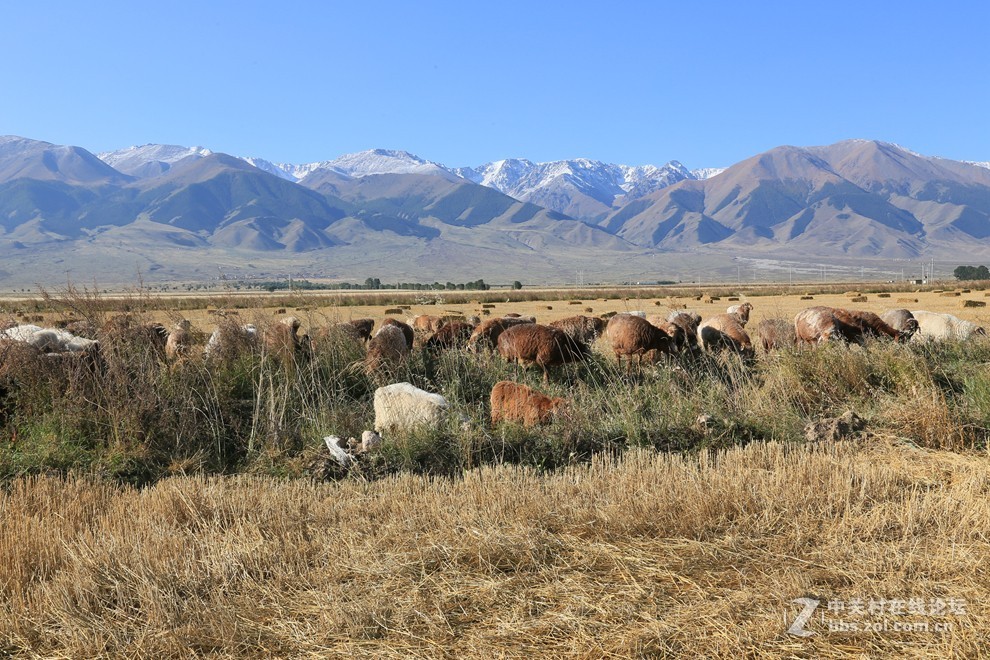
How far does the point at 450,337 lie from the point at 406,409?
147 inches

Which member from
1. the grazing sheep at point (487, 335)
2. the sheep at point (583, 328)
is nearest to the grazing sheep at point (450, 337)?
the grazing sheep at point (487, 335)

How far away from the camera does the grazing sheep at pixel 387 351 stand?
365 inches

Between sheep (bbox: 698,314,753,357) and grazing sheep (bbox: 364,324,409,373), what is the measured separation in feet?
15.3

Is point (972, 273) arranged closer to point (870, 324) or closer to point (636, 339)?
point (870, 324)

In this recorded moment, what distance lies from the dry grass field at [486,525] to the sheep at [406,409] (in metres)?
0.26

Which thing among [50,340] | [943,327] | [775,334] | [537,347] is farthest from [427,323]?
[943,327]

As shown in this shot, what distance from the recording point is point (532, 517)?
476cm

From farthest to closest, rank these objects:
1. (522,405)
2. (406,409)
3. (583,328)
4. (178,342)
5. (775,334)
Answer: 1. (583,328)
2. (775,334)
3. (178,342)
4. (522,405)
5. (406,409)

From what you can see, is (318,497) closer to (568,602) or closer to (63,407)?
(568,602)

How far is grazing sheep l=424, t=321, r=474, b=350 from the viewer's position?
425 inches

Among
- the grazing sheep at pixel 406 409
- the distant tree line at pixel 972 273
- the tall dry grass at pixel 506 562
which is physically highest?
the distant tree line at pixel 972 273

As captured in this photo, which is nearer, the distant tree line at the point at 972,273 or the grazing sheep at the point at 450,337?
the grazing sheep at the point at 450,337

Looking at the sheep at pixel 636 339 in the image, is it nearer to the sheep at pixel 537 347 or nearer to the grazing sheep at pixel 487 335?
the sheep at pixel 537 347

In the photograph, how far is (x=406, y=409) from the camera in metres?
7.62
